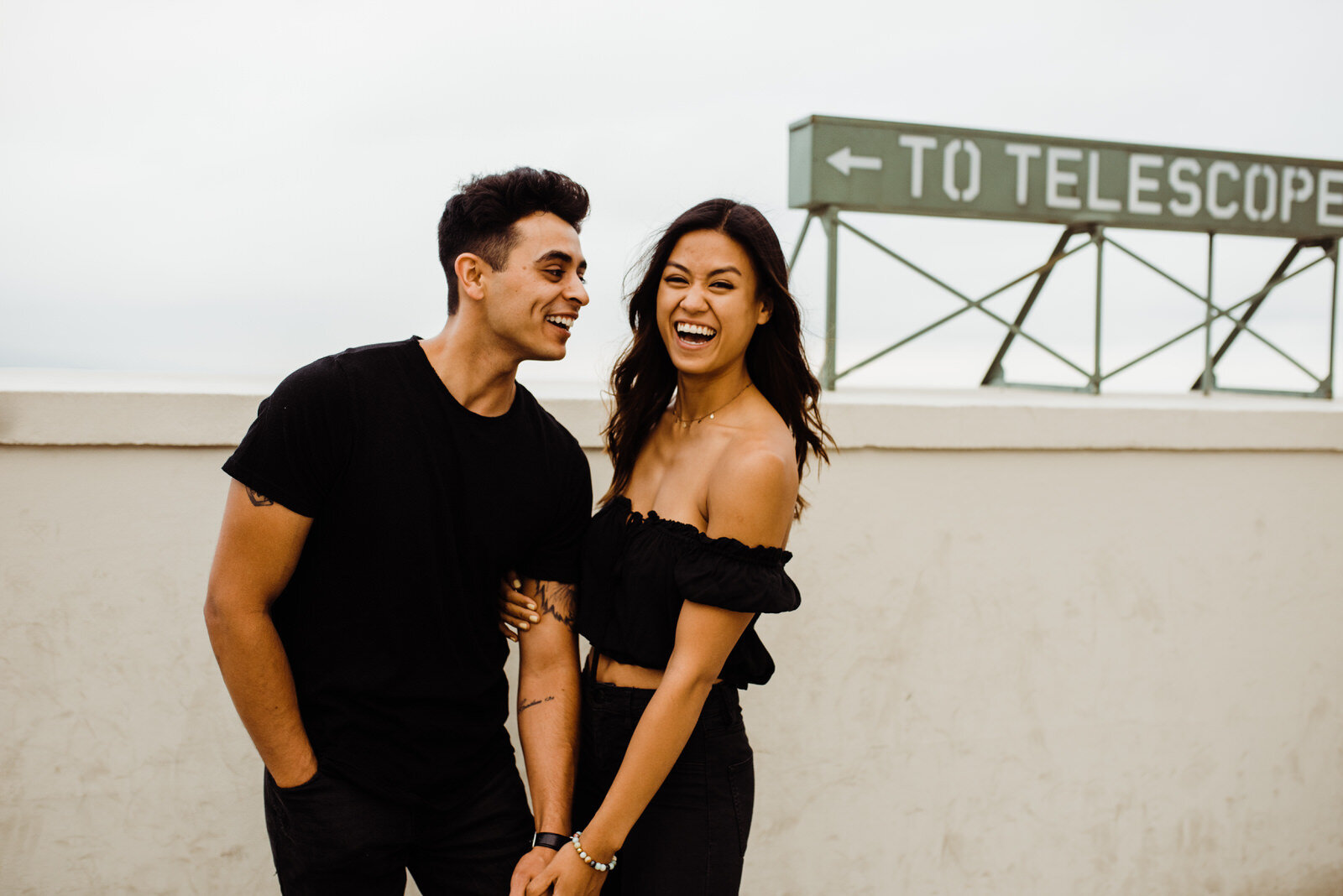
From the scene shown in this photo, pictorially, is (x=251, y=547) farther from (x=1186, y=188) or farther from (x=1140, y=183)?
(x=1186, y=188)

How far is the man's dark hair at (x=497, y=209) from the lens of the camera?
7.11ft

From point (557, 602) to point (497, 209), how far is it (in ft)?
2.86

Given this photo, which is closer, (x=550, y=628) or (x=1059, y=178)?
(x=550, y=628)

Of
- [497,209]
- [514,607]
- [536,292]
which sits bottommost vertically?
[514,607]

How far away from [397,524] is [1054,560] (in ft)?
7.73

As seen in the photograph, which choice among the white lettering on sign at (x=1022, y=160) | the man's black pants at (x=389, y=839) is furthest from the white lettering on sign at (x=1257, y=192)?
the man's black pants at (x=389, y=839)

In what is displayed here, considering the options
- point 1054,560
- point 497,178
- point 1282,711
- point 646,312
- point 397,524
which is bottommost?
point 1282,711

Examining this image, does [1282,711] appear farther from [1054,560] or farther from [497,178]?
[497,178]

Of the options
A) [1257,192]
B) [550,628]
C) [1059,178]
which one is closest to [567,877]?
[550,628]

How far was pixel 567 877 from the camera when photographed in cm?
202

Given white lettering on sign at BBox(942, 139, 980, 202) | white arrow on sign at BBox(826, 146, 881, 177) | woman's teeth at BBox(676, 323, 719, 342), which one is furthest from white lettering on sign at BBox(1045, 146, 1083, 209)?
woman's teeth at BBox(676, 323, 719, 342)

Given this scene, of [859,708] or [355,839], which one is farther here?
[859,708]

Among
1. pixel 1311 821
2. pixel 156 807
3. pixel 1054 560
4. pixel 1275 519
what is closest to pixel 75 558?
pixel 156 807

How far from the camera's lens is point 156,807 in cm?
280
